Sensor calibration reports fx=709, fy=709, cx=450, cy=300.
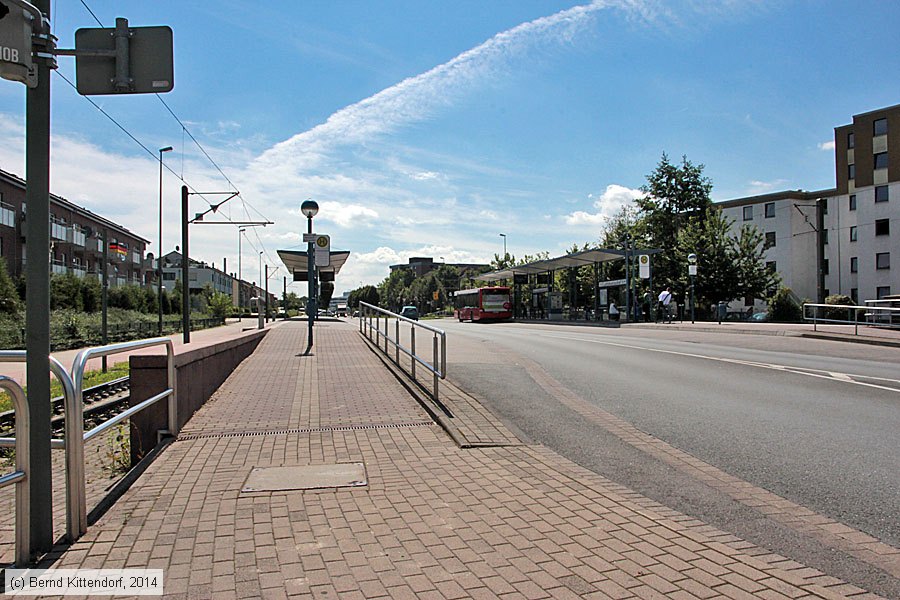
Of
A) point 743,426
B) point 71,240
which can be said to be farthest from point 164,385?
point 71,240

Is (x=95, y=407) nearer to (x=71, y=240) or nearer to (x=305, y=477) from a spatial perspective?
(x=305, y=477)

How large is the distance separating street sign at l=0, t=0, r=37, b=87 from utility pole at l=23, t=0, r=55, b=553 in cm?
14

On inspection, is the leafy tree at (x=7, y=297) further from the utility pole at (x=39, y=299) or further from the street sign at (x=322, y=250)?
the utility pole at (x=39, y=299)

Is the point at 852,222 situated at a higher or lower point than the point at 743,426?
higher

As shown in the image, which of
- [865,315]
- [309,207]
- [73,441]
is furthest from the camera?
[865,315]

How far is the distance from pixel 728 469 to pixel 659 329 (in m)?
26.0

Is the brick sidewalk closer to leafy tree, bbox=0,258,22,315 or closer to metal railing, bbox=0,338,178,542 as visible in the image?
metal railing, bbox=0,338,178,542

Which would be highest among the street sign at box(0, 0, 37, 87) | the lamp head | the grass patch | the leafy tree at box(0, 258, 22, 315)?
the lamp head

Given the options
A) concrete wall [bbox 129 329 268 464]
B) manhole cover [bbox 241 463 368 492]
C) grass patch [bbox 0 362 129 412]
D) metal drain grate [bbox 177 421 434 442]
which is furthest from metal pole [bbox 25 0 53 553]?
grass patch [bbox 0 362 129 412]

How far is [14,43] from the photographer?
3762 millimetres

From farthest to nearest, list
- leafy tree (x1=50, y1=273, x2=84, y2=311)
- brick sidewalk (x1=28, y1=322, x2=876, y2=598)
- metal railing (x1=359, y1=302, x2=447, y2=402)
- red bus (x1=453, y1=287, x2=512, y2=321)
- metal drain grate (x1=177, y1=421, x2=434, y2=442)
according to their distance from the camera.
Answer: red bus (x1=453, y1=287, x2=512, y2=321) → leafy tree (x1=50, y1=273, x2=84, y2=311) → metal railing (x1=359, y1=302, x2=447, y2=402) → metal drain grate (x1=177, y1=421, x2=434, y2=442) → brick sidewalk (x1=28, y1=322, x2=876, y2=598)

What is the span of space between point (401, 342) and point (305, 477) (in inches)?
275

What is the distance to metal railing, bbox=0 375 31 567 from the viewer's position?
3.68 metres

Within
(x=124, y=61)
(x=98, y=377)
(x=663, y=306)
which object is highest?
(x=124, y=61)
